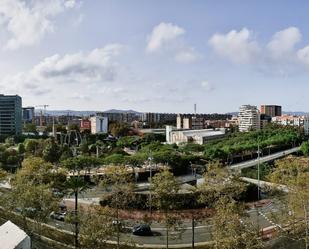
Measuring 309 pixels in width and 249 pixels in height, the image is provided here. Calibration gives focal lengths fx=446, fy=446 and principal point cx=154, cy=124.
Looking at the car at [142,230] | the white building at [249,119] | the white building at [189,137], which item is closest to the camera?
the car at [142,230]

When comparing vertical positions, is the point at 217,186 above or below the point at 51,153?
above

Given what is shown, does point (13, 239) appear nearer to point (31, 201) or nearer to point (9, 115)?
point (31, 201)

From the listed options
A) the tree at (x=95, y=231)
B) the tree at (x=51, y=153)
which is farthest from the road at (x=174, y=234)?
the tree at (x=51, y=153)

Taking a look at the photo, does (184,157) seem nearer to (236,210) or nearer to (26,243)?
(236,210)

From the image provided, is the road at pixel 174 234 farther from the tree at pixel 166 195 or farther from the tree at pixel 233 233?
the tree at pixel 233 233

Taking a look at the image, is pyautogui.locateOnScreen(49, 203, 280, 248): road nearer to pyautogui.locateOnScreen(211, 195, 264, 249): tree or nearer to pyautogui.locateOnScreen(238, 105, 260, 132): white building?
pyautogui.locateOnScreen(211, 195, 264, 249): tree

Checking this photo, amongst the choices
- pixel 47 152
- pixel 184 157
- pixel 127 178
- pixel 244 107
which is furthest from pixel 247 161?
pixel 244 107

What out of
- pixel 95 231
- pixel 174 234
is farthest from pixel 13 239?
pixel 174 234
